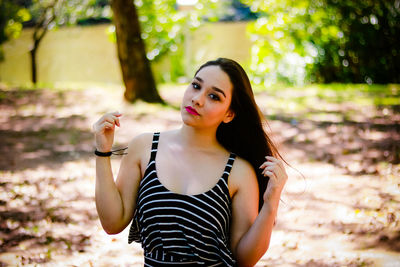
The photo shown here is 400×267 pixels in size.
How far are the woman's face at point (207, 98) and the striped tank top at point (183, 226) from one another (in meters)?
0.35

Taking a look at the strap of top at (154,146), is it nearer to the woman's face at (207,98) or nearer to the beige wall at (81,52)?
the woman's face at (207,98)

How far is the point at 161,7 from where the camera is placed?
16219 millimetres

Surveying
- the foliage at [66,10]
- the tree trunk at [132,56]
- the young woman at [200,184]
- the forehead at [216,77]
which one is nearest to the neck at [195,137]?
the young woman at [200,184]

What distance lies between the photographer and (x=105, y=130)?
2.29 meters

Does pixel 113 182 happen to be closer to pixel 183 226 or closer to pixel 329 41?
pixel 183 226

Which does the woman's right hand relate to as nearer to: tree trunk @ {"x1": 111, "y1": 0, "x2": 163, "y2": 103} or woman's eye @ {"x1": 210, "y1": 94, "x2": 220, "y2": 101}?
woman's eye @ {"x1": 210, "y1": 94, "x2": 220, "y2": 101}

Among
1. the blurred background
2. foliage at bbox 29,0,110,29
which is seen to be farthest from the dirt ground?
foliage at bbox 29,0,110,29

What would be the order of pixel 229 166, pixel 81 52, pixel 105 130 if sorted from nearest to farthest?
pixel 105 130 < pixel 229 166 < pixel 81 52

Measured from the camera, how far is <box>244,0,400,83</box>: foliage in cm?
1256

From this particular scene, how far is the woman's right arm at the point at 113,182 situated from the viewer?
229cm

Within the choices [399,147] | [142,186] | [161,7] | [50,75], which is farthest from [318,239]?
[50,75]

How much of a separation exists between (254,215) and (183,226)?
420 mm

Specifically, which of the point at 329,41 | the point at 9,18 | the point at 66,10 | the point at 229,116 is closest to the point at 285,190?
the point at 229,116

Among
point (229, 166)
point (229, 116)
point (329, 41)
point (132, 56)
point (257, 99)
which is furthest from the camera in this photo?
point (329, 41)
